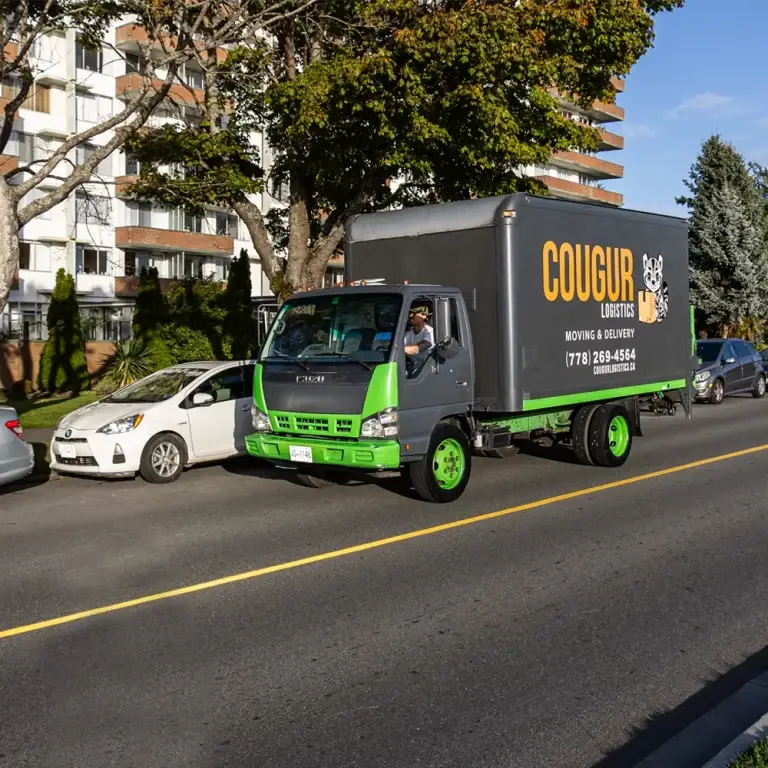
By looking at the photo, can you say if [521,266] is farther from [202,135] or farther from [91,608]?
[202,135]

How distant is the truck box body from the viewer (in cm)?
1027

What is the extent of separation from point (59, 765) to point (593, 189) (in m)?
69.5

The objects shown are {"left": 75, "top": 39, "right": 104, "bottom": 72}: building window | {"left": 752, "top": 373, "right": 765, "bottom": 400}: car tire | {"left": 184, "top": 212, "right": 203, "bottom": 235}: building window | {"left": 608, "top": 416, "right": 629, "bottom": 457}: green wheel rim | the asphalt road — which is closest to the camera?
the asphalt road

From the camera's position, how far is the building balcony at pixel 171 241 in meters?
46.8

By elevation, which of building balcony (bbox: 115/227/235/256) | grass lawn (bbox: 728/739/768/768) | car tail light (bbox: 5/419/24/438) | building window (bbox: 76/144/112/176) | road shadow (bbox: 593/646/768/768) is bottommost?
road shadow (bbox: 593/646/768/768)

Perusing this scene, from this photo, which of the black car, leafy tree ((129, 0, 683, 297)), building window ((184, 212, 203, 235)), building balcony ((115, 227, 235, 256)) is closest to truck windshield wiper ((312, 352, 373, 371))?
leafy tree ((129, 0, 683, 297))

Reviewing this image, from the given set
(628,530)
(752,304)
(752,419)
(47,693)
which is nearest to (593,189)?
(752,304)

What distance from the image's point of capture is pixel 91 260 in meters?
46.7

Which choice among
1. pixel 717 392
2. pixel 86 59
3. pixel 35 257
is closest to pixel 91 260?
pixel 35 257

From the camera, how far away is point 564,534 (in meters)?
8.53

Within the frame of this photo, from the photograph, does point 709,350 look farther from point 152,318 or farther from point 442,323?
point 442,323

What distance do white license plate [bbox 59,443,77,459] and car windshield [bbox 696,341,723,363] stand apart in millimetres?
17136

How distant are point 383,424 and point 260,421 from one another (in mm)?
1701

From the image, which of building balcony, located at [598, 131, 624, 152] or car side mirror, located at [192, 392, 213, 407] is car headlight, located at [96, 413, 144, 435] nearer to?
car side mirror, located at [192, 392, 213, 407]
